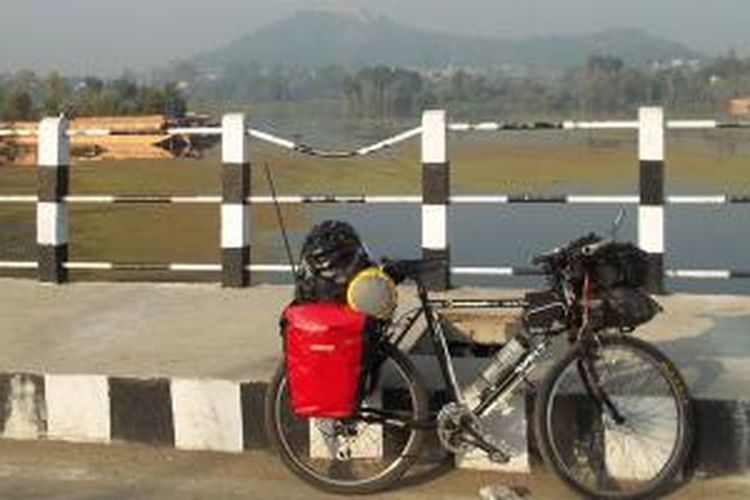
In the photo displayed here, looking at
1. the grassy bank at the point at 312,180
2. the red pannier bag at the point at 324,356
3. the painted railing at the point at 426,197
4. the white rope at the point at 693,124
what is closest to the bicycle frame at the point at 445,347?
the red pannier bag at the point at 324,356

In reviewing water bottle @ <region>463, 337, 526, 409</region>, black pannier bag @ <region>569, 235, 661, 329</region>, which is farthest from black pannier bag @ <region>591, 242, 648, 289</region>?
water bottle @ <region>463, 337, 526, 409</region>

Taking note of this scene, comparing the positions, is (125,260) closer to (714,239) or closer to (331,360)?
(714,239)

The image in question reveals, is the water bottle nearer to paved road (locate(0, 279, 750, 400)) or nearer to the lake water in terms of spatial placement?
paved road (locate(0, 279, 750, 400))

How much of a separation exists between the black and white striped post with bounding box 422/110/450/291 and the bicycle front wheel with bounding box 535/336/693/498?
114 inches

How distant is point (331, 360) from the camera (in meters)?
5.77

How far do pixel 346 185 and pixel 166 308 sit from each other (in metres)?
20.2

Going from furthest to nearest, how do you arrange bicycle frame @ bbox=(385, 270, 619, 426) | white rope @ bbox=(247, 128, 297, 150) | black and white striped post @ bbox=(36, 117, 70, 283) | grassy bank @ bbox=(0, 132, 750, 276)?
grassy bank @ bbox=(0, 132, 750, 276), black and white striped post @ bbox=(36, 117, 70, 283), white rope @ bbox=(247, 128, 297, 150), bicycle frame @ bbox=(385, 270, 619, 426)

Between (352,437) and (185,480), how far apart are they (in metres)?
0.73

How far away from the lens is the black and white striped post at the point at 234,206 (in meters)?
9.30

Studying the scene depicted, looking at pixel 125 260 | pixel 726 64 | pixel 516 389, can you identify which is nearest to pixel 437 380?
pixel 516 389

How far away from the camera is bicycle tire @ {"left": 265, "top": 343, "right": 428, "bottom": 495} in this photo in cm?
600

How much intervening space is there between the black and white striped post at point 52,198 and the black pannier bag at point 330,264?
13.2 feet

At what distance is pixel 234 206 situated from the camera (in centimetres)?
936

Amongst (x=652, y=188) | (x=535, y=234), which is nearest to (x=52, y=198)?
(x=652, y=188)
